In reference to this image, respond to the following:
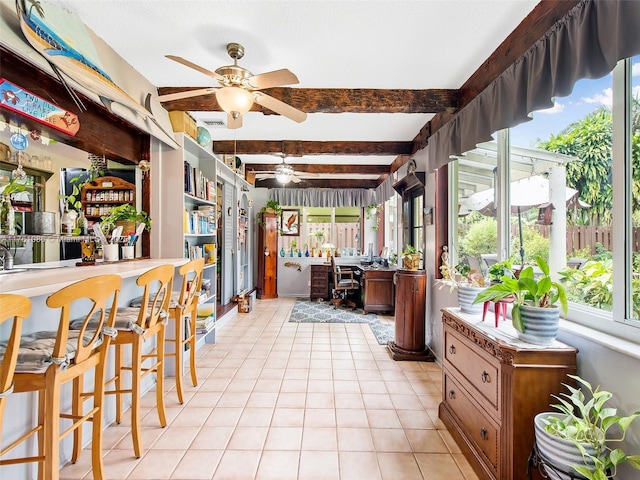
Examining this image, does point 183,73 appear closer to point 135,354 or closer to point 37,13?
point 37,13

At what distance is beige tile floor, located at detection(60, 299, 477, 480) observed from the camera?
5.56ft

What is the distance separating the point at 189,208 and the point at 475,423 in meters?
3.37

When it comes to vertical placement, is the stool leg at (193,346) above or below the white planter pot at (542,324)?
below

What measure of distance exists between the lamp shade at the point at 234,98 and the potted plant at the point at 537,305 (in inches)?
76.2

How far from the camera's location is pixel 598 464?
3.54ft

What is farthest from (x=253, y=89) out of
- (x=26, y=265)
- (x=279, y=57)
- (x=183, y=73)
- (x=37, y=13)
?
(x=26, y=265)

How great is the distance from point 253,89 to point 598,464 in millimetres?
2638

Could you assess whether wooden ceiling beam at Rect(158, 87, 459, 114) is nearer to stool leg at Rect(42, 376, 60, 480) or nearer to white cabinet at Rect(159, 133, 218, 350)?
white cabinet at Rect(159, 133, 218, 350)

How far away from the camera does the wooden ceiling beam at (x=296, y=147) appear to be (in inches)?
169

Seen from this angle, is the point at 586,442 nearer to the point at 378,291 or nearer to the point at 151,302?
the point at 151,302

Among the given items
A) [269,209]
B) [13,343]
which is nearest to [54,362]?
[13,343]

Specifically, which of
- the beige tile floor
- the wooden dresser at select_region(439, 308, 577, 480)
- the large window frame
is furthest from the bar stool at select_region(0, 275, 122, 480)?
the large window frame

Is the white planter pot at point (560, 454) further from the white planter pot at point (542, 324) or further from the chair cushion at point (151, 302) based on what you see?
the chair cushion at point (151, 302)

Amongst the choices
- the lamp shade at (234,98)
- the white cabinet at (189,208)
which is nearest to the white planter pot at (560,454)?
the lamp shade at (234,98)
